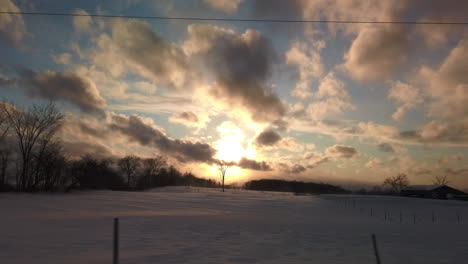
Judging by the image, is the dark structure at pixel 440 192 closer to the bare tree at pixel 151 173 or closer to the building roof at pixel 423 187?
the building roof at pixel 423 187

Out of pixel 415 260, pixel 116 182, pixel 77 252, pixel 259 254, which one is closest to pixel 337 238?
pixel 415 260

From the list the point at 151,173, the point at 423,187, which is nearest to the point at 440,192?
the point at 423,187

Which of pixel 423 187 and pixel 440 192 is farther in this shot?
pixel 423 187

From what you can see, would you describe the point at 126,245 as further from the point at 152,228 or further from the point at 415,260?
the point at 415,260

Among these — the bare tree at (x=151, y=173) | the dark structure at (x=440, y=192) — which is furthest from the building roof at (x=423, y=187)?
the bare tree at (x=151, y=173)

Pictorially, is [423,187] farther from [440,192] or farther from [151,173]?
[151,173]

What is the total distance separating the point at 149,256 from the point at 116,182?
8169cm

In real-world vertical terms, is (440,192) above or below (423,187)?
below

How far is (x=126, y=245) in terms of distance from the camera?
14117 millimetres

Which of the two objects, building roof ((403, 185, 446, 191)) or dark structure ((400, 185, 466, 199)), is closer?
dark structure ((400, 185, 466, 199))

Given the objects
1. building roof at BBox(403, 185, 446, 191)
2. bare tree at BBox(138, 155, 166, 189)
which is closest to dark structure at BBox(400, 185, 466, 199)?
building roof at BBox(403, 185, 446, 191)

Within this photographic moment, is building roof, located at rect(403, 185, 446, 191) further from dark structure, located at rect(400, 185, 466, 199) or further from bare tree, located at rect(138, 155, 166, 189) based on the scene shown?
bare tree, located at rect(138, 155, 166, 189)

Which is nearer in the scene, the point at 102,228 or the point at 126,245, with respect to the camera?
the point at 126,245

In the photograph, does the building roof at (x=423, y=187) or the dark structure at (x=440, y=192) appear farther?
the building roof at (x=423, y=187)
